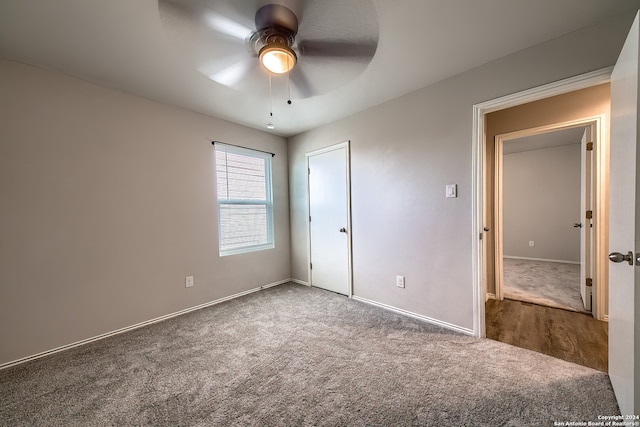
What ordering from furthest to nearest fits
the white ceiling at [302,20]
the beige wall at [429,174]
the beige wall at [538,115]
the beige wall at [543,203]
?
the beige wall at [543,203], the beige wall at [538,115], the beige wall at [429,174], the white ceiling at [302,20]

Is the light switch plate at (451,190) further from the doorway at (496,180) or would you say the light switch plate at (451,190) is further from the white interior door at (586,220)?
the white interior door at (586,220)

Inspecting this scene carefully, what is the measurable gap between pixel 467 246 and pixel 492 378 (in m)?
0.98

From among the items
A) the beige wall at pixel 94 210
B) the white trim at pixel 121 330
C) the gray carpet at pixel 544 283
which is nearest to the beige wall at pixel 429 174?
the gray carpet at pixel 544 283

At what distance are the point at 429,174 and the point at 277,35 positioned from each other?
5.89 ft

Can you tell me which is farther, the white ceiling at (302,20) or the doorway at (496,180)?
the doorway at (496,180)

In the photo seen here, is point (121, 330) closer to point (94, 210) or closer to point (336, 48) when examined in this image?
point (94, 210)

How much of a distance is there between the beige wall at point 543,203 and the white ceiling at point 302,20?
4345mm

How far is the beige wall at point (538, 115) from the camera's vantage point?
2.33m

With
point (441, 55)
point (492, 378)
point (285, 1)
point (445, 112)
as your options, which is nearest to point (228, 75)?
point (285, 1)

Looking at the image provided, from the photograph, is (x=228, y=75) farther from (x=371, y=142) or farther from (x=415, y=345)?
(x=415, y=345)

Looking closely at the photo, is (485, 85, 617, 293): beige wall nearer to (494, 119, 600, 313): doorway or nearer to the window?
(494, 119, 600, 313): doorway

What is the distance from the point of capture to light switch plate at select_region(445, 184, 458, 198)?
2213mm

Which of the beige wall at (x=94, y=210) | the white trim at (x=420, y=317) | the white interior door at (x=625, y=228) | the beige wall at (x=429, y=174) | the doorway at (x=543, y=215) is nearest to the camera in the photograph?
the white interior door at (x=625, y=228)

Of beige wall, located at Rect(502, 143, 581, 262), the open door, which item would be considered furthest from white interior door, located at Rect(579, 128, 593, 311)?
beige wall, located at Rect(502, 143, 581, 262)
